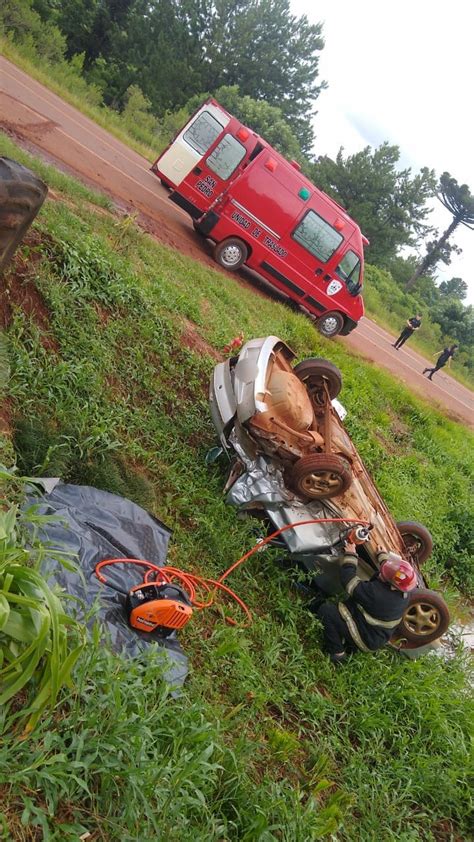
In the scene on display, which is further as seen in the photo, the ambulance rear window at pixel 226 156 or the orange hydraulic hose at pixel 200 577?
the ambulance rear window at pixel 226 156

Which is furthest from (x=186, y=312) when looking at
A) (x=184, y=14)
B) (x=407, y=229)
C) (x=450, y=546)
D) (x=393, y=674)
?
(x=184, y=14)

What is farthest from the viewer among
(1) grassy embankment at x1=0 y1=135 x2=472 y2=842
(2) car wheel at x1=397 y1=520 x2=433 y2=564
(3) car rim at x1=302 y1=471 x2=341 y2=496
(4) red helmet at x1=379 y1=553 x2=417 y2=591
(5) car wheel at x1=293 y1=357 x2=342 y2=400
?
(2) car wheel at x1=397 y1=520 x2=433 y2=564

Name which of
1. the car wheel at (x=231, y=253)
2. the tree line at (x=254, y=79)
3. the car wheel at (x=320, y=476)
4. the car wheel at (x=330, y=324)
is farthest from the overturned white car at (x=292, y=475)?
the tree line at (x=254, y=79)

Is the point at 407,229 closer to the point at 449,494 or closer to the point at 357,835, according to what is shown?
the point at 449,494

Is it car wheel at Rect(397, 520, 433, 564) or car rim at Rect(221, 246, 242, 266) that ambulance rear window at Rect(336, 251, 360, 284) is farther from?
car wheel at Rect(397, 520, 433, 564)

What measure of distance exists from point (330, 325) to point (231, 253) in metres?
2.82

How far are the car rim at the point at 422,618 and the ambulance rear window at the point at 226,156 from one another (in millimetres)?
8421

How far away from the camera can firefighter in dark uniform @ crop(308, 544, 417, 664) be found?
4.17 m

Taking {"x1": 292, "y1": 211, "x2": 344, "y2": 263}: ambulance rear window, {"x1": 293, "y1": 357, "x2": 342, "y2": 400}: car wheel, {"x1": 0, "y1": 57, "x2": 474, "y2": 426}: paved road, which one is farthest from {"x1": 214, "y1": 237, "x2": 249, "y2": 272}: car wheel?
{"x1": 293, "y1": 357, "x2": 342, "y2": 400}: car wheel

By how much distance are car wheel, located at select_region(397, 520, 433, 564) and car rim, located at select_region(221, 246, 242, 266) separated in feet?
21.4

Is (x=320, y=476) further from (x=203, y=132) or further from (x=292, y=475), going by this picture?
(x=203, y=132)

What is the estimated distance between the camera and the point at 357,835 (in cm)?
323

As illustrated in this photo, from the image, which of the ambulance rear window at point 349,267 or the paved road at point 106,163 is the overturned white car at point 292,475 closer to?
the paved road at point 106,163

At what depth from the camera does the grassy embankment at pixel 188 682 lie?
6.66 ft
